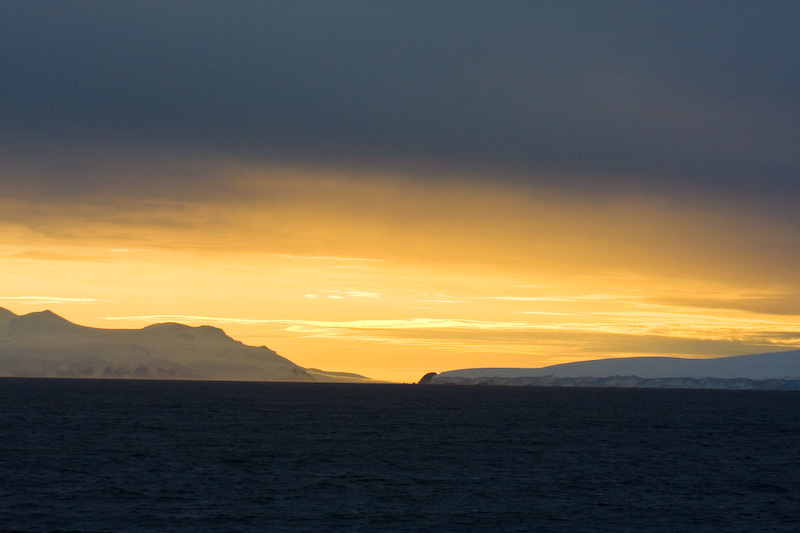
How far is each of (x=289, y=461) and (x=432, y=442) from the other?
24010mm

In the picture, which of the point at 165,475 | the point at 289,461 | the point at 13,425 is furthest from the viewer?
the point at 13,425

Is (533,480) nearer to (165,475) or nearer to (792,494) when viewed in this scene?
(792,494)

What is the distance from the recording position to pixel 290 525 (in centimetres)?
4550

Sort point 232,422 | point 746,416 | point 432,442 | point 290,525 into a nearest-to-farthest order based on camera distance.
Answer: point 290,525, point 432,442, point 232,422, point 746,416

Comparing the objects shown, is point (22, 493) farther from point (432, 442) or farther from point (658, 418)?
point (658, 418)

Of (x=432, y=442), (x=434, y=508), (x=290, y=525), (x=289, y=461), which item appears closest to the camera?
(x=290, y=525)

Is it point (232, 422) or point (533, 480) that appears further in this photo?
point (232, 422)

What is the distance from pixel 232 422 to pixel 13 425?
29.2 m

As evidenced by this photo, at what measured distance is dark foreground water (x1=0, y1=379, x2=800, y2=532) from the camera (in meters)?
47.6

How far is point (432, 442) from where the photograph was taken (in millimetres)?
92125

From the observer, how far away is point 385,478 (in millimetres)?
63188

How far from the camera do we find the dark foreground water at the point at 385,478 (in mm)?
47625

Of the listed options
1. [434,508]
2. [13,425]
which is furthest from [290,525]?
[13,425]

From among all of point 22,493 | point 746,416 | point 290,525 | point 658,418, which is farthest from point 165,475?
point 746,416
